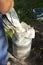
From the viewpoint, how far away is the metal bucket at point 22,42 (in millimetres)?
3830

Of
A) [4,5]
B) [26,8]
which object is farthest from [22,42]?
[4,5]

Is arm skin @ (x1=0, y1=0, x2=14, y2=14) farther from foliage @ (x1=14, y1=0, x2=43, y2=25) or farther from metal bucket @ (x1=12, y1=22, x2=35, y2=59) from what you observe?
foliage @ (x1=14, y1=0, x2=43, y2=25)

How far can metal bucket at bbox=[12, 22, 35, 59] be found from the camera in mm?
3830

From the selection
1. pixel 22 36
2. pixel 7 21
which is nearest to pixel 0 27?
pixel 22 36

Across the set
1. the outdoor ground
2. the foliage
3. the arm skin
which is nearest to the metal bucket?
the outdoor ground

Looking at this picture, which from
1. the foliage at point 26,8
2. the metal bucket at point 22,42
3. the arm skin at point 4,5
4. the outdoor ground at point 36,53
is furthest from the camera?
the foliage at point 26,8

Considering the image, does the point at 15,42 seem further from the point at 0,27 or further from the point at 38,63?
the point at 0,27

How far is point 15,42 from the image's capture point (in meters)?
3.86

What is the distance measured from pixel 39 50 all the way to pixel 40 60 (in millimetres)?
279

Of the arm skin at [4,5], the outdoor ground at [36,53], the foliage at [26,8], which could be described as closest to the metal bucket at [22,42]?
the outdoor ground at [36,53]

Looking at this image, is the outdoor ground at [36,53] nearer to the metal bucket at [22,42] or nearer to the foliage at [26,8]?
the metal bucket at [22,42]

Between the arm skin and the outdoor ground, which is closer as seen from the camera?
the arm skin

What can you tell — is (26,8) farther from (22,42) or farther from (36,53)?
(22,42)

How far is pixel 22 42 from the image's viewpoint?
3.85m
